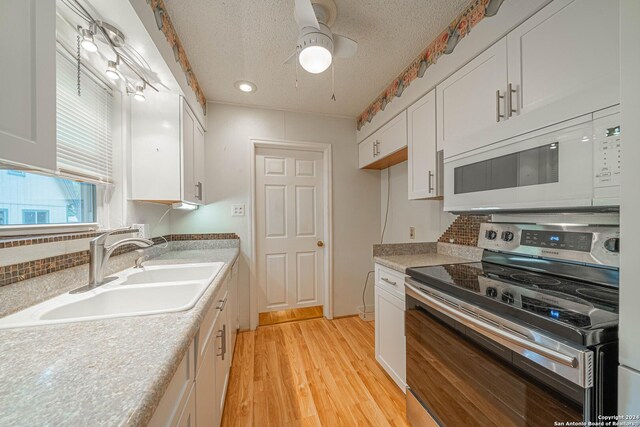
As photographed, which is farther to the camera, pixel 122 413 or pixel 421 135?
pixel 421 135

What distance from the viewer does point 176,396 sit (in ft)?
2.10

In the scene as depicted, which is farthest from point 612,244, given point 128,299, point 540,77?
point 128,299

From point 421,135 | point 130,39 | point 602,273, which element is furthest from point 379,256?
point 130,39

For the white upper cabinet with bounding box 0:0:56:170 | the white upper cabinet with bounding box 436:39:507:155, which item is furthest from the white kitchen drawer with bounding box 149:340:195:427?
the white upper cabinet with bounding box 436:39:507:155

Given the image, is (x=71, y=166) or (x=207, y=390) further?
(x=71, y=166)

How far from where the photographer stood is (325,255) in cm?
266

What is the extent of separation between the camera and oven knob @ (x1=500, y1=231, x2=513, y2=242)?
1.30 metres

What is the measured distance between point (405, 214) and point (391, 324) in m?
1.15

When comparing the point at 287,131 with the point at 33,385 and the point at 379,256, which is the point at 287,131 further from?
the point at 33,385

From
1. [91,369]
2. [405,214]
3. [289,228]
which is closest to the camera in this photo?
[91,369]

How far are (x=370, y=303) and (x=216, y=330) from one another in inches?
78.1

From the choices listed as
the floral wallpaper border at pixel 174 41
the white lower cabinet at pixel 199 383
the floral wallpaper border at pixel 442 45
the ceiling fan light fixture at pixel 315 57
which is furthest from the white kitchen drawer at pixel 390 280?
the floral wallpaper border at pixel 174 41

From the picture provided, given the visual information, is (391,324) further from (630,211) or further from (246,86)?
(246,86)

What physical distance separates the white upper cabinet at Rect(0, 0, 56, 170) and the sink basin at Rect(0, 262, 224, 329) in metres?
0.50
